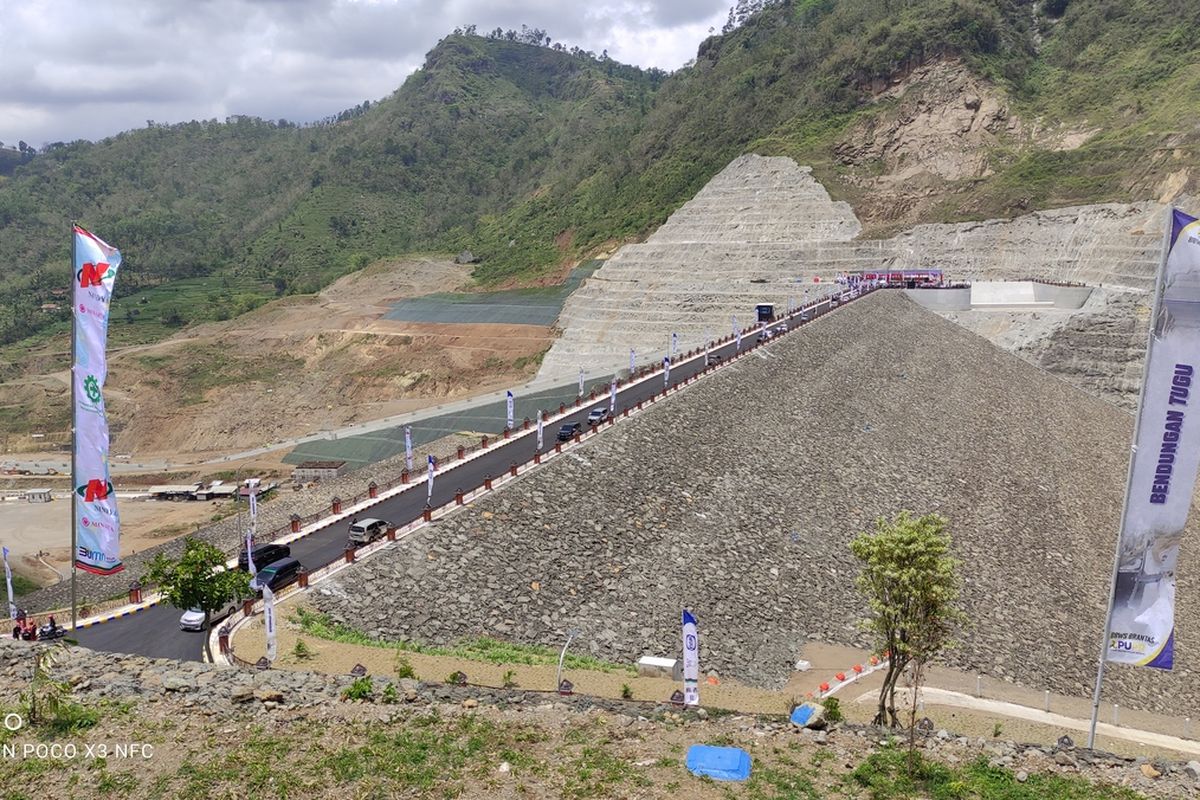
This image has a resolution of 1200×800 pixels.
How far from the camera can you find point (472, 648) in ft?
67.0

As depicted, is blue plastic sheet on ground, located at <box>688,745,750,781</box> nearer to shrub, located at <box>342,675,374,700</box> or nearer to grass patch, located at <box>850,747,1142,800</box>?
grass patch, located at <box>850,747,1142,800</box>

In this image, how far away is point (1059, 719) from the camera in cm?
2105

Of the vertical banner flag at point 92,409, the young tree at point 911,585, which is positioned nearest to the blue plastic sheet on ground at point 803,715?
the young tree at point 911,585

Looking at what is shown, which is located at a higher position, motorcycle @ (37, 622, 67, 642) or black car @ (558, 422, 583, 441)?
black car @ (558, 422, 583, 441)

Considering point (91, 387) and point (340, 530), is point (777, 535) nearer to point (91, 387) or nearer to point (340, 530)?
point (340, 530)

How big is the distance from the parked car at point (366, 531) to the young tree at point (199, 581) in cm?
503

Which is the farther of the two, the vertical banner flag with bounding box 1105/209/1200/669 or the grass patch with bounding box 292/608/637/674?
the grass patch with bounding box 292/608/637/674

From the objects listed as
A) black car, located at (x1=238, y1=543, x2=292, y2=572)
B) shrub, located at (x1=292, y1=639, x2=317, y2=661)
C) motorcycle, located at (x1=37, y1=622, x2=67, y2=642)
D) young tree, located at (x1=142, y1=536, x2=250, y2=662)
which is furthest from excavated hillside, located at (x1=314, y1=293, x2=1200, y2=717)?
motorcycle, located at (x1=37, y1=622, x2=67, y2=642)

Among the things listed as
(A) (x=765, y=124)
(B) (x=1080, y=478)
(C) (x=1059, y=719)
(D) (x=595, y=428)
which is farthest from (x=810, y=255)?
(C) (x=1059, y=719)

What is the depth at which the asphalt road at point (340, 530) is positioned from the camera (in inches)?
827

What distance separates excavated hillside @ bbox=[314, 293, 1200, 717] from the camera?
22938mm

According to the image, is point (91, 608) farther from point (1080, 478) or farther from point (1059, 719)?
point (1080, 478)

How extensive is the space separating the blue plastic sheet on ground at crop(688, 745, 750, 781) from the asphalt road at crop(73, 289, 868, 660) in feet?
39.6

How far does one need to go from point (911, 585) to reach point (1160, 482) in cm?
430
